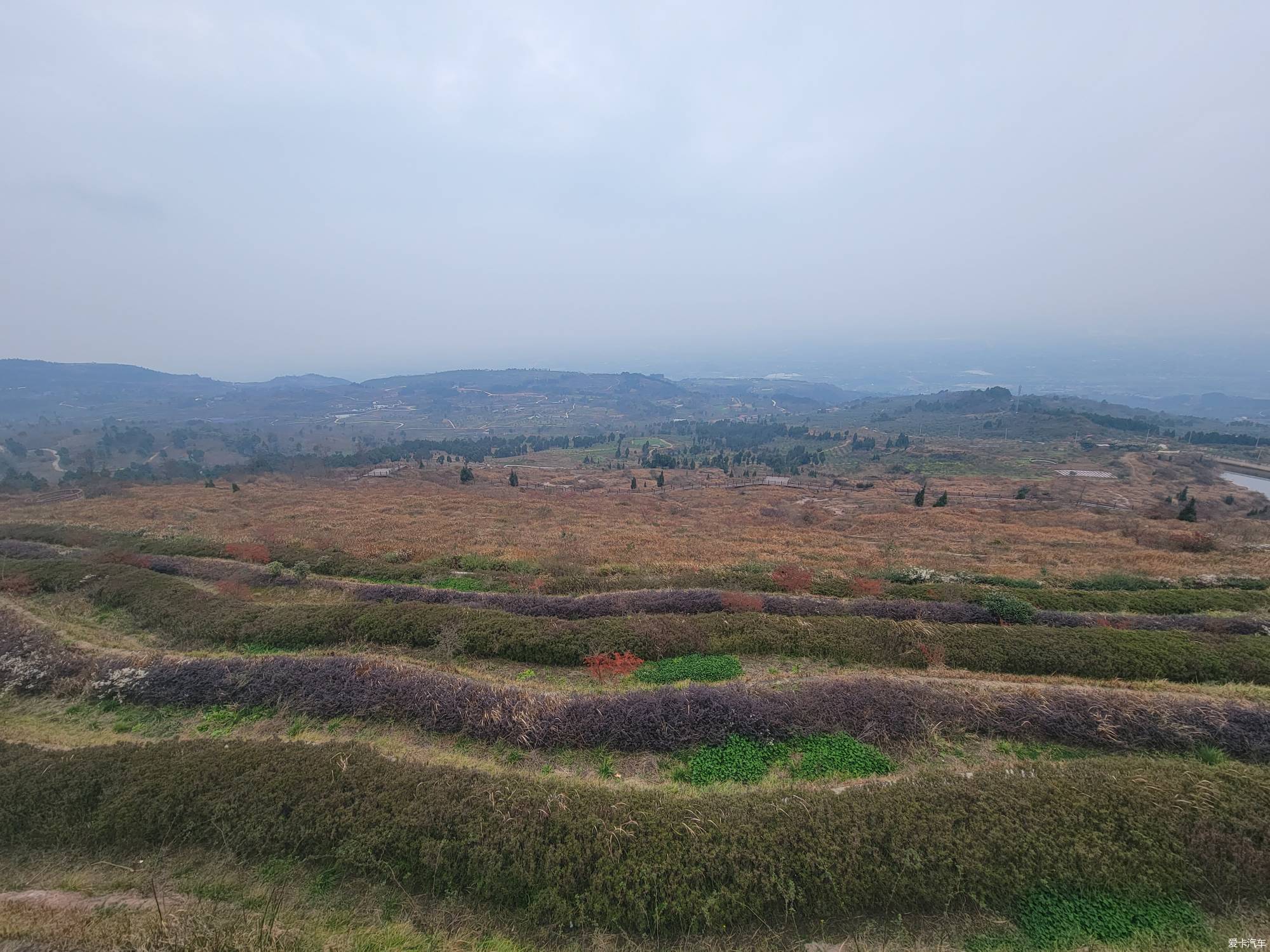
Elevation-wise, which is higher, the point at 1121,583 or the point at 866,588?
the point at 866,588

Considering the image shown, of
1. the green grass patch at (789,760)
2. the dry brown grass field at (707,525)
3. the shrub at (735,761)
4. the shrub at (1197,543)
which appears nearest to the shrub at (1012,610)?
the dry brown grass field at (707,525)

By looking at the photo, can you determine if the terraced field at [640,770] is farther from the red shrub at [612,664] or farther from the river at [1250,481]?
the river at [1250,481]

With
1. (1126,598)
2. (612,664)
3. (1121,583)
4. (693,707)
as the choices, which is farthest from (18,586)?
(1121,583)

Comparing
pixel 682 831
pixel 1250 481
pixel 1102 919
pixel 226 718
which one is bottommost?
pixel 1250 481

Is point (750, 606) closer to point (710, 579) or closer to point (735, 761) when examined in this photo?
point (710, 579)

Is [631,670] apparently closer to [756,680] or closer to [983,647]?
[756,680]

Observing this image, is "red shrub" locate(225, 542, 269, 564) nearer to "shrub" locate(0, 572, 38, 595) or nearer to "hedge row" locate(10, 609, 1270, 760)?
"shrub" locate(0, 572, 38, 595)
